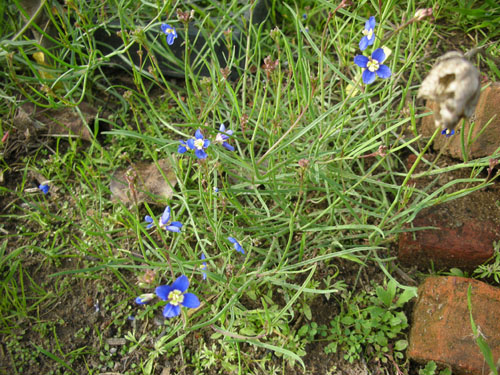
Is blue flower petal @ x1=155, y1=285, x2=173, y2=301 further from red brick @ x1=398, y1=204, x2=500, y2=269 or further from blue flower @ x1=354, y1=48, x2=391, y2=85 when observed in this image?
red brick @ x1=398, y1=204, x2=500, y2=269

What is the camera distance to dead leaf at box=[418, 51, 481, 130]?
99cm

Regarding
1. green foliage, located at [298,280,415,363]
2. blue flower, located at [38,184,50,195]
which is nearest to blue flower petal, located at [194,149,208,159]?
green foliage, located at [298,280,415,363]

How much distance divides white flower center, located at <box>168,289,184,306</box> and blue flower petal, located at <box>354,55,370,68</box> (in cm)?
99

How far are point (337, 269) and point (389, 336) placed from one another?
1.16 ft

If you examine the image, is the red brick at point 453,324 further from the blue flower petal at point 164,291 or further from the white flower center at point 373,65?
the blue flower petal at point 164,291

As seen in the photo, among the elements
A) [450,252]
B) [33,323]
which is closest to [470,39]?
[450,252]

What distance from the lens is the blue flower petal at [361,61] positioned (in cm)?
149

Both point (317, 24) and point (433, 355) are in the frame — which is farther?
point (317, 24)

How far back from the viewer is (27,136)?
2.52 metres

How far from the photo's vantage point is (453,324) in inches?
67.9

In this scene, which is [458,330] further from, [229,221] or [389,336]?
[229,221]

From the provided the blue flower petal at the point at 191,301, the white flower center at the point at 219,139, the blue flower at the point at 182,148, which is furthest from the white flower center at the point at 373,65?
the blue flower petal at the point at 191,301

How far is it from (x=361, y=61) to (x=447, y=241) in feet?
3.24

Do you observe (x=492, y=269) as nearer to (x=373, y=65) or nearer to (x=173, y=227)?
(x=373, y=65)
